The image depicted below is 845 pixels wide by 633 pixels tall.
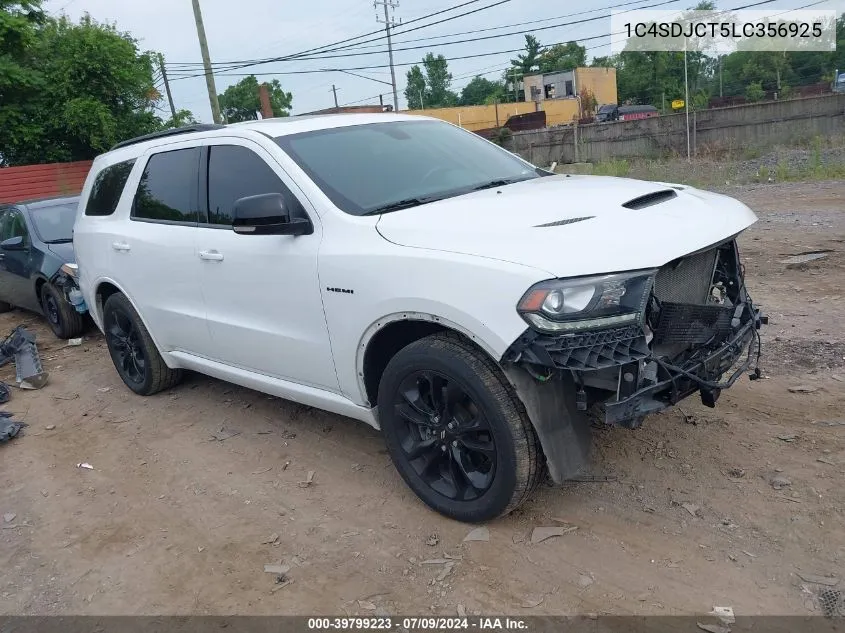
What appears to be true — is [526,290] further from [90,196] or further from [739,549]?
[90,196]

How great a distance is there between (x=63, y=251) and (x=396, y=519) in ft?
20.3

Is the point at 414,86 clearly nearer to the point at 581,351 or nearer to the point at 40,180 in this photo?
the point at 40,180

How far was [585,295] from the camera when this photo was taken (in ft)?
8.98

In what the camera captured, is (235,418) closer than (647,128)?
Yes

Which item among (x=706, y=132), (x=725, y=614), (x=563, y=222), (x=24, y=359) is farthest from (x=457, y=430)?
(x=706, y=132)

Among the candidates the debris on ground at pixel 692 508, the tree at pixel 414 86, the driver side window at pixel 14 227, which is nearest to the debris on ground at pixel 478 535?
the debris on ground at pixel 692 508

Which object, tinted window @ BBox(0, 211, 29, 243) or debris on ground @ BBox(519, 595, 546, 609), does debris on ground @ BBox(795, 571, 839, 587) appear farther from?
tinted window @ BBox(0, 211, 29, 243)

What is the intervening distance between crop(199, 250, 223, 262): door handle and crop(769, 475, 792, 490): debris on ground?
3.19m

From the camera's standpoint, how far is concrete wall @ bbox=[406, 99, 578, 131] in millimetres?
47844

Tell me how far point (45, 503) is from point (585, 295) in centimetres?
339

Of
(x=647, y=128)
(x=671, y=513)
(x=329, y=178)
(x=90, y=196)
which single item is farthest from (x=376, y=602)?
(x=647, y=128)

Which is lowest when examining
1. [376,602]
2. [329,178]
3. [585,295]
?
[376,602]

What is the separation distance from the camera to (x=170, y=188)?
186 inches

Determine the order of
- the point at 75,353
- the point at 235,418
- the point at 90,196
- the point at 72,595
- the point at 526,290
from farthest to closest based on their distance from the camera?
the point at 75,353
the point at 90,196
the point at 235,418
the point at 72,595
the point at 526,290
